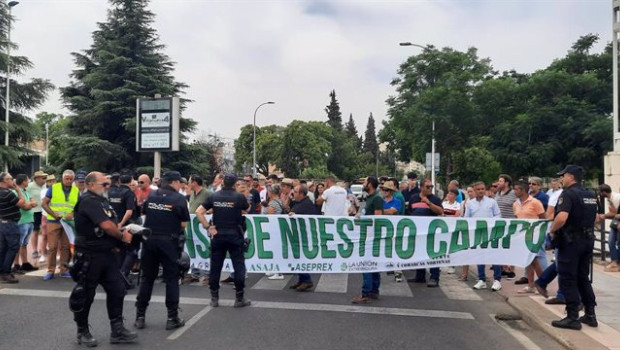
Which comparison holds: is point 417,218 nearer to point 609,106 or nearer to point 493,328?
point 493,328

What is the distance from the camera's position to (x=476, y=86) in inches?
1075

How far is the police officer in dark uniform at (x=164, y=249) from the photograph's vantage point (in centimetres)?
651

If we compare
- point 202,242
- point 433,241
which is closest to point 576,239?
point 433,241

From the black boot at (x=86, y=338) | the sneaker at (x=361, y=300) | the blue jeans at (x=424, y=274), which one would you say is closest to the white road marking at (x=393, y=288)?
the blue jeans at (x=424, y=274)

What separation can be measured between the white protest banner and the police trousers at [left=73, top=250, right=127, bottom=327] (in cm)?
368

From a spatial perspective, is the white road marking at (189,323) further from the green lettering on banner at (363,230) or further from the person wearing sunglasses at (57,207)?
the person wearing sunglasses at (57,207)

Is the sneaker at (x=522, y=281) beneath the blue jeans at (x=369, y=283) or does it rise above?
beneath

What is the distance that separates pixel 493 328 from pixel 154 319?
4405 millimetres

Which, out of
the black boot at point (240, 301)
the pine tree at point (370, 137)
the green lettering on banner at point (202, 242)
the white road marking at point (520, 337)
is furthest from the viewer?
the pine tree at point (370, 137)

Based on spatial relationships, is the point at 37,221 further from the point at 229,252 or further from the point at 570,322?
the point at 570,322

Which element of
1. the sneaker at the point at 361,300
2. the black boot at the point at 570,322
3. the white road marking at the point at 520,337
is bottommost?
the white road marking at the point at 520,337

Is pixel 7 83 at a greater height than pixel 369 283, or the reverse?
pixel 7 83

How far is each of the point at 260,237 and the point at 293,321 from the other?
279 centimetres

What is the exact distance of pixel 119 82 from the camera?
3262 centimetres
